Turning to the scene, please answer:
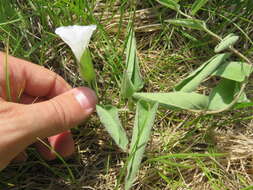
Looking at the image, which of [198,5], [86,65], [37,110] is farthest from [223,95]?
[37,110]

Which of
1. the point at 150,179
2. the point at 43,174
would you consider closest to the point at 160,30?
the point at 150,179

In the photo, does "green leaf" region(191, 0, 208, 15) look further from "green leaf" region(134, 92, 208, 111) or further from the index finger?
the index finger

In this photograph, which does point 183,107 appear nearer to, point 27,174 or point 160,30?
point 160,30

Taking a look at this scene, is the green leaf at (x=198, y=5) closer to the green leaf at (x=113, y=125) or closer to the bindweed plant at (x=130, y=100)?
the bindweed plant at (x=130, y=100)

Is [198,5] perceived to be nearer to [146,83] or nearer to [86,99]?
[146,83]

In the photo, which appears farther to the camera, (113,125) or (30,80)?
(30,80)
